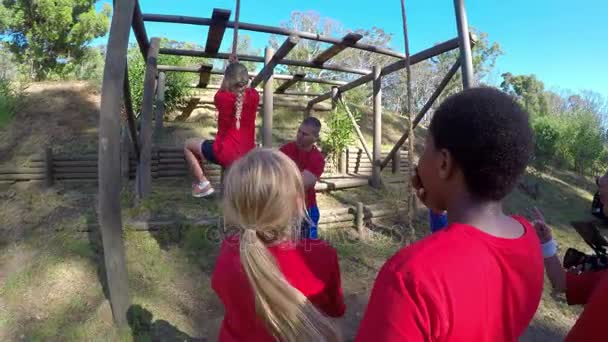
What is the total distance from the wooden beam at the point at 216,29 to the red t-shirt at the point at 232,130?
1.33 m

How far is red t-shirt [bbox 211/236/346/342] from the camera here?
4.68 ft

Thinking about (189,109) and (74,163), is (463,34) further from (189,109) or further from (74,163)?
(189,109)

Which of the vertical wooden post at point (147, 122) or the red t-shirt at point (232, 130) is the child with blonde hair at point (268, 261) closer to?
the red t-shirt at point (232, 130)

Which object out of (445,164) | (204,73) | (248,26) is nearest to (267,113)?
(248,26)

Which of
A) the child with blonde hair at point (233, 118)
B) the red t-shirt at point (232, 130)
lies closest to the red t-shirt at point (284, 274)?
the child with blonde hair at point (233, 118)

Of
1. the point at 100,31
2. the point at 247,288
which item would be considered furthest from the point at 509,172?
the point at 100,31

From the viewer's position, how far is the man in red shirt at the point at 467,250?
837 millimetres

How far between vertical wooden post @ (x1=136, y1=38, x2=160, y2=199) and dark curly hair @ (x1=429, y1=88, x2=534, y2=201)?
4583 millimetres

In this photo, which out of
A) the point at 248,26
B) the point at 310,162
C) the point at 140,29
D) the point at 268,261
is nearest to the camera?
the point at 268,261

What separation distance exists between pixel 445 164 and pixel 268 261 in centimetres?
62

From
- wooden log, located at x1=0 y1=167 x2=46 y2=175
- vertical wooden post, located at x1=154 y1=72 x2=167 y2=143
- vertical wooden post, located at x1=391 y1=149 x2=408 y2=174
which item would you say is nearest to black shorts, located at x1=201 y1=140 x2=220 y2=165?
vertical wooden post, located at x1=154 y1=72 x2=167 y2=143

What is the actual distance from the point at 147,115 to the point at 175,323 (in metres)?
2.54

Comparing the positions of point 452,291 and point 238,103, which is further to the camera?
point 238,103

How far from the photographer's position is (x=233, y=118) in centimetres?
338
